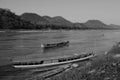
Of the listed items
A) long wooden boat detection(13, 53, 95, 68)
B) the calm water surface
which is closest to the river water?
the calm water surface

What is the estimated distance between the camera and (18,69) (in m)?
34.0

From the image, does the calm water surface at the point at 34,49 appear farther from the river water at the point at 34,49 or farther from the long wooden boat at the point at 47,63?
the long wooden boat at the point at 47,63

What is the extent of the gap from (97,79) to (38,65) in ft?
86.4

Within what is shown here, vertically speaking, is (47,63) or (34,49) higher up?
(47,63)

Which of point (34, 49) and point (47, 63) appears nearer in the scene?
point (47, 63)

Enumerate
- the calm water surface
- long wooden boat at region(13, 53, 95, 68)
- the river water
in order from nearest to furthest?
long wooden boat at region(13, 53, 95, 68)
the river water
the calm water surface

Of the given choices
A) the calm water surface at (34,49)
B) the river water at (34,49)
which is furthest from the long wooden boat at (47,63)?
the calm water surface at (34,49)

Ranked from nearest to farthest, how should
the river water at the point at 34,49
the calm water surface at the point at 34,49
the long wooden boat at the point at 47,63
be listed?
the long wooden boat at the point at 47,63 → the river water at the point at 34,49 → the calm water surface at the point at 34,49

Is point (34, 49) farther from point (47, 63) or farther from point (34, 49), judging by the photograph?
point (47, 63)

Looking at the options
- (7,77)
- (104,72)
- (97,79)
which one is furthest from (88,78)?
(7,77)

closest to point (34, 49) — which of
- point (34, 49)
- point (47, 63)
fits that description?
point (34, 49)

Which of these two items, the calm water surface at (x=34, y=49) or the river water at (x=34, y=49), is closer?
the river water at (x=34, y=49)

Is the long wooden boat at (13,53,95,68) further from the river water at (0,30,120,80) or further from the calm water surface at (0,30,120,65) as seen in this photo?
the calm water surface at (0,30,120,65)

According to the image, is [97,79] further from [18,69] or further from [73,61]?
[73,61]
